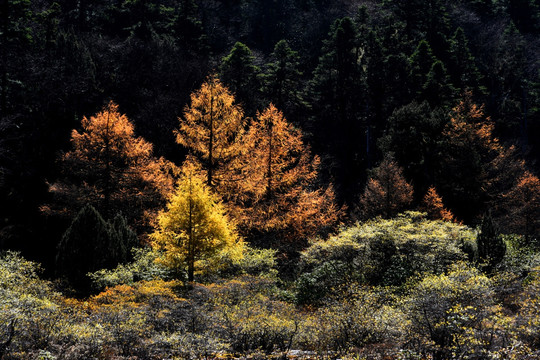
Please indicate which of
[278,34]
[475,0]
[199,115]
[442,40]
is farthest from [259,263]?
[475,0]

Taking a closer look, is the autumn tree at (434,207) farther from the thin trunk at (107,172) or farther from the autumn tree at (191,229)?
the thin trunk at (107,172)

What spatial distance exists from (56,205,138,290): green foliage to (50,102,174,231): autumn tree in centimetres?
790

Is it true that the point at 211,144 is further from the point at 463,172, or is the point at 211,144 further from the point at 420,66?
the point at 420,66

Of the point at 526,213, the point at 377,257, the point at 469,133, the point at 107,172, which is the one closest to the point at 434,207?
the point at 526,213

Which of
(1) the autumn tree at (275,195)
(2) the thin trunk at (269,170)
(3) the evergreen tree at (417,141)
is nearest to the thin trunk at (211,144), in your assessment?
(1) the autumn tree at (275,195)

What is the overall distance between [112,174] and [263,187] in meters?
9.54

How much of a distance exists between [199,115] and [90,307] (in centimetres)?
1260

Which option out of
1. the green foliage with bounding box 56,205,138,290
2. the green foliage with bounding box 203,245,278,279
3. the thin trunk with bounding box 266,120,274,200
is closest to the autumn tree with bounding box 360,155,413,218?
the thin trunk with bounding box 266,120,274,200

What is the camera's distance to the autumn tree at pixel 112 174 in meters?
24.9

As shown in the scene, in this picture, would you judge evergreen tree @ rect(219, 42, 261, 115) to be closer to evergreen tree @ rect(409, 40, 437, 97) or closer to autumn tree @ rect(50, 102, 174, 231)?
autumn tree @ rect(50, 102, 174, 231)

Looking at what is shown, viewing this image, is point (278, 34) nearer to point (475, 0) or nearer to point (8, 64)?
point (475, 0)

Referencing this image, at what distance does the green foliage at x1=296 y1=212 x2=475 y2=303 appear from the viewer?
1571 centimetres

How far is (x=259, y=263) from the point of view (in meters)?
16.4

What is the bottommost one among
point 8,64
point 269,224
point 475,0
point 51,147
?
point 269,224
